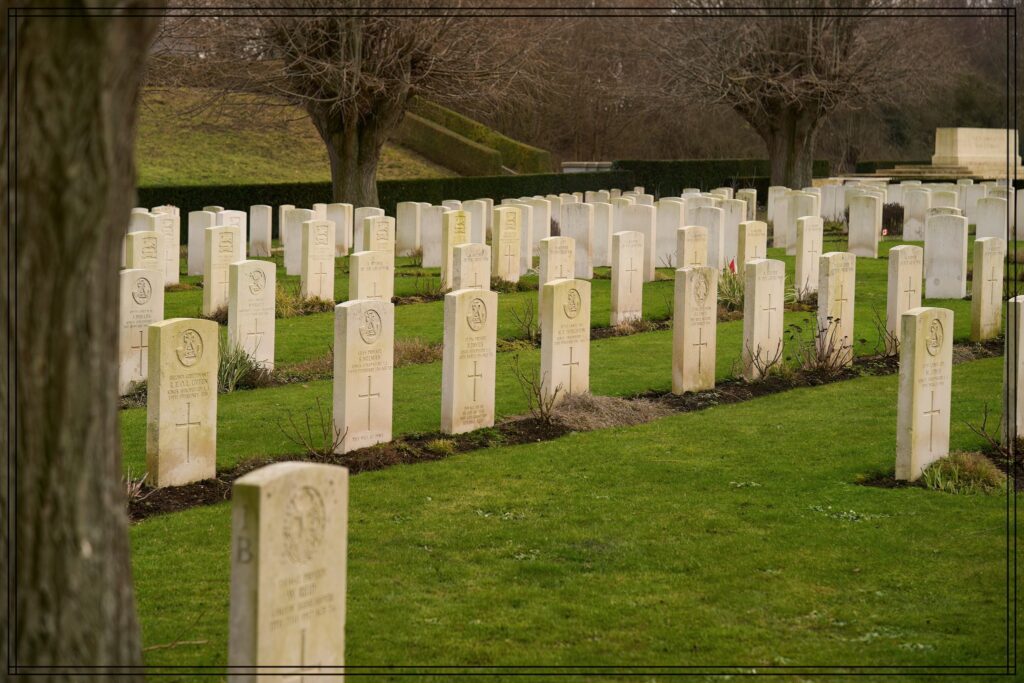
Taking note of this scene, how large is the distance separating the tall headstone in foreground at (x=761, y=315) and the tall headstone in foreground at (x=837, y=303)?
478 mm

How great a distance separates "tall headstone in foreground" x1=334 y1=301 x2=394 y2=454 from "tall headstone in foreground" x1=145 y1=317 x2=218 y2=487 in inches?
35.1

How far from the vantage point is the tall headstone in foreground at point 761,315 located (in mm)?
11617

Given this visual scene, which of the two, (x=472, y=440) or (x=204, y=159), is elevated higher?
(x=204, y=159)

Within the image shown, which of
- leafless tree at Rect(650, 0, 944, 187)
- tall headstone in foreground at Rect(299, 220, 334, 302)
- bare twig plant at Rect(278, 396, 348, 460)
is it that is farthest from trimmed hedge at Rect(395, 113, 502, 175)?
bare twig plant at Rect(278, 396, 348, 460)

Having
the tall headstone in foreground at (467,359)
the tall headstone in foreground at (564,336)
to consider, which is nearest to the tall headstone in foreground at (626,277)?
the tall headstone in foreground at (564,336)

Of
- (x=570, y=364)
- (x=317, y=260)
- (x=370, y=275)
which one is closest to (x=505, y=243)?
(x=317, y=260)

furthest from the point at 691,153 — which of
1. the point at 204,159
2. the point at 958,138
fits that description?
the point at 204,159

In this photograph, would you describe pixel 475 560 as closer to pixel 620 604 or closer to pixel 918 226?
pixel 620 604

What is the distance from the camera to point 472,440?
9523 millimetres

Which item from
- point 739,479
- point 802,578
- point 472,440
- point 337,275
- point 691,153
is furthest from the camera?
point 691,153

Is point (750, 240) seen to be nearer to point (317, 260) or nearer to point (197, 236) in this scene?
point (317, 260)

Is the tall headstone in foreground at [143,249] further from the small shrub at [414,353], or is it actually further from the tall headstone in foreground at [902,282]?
Result: the tall headstone in foreground at [902,282]

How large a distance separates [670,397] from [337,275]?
8909 millimetres

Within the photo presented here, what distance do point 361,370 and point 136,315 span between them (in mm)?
2916
